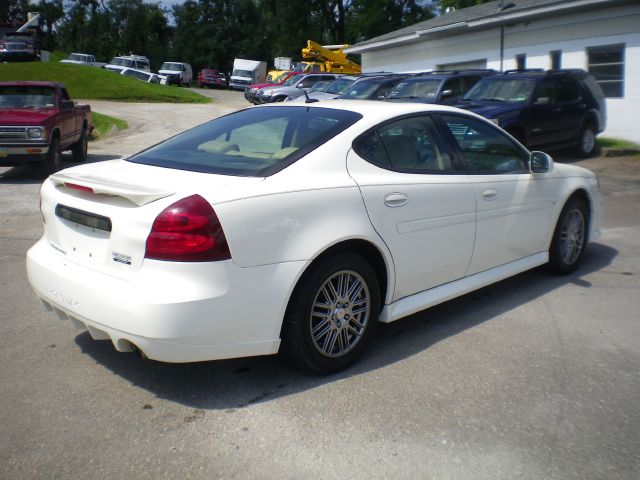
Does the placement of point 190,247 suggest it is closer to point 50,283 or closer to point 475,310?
point 50,283

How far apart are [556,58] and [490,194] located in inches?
596

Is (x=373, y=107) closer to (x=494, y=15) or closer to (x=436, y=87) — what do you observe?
(x=436, y=87)

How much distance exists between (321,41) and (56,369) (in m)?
66.7

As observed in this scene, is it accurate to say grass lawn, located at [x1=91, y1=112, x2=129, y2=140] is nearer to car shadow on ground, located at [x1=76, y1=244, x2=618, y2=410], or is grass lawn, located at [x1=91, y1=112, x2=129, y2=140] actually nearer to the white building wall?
the white building wall

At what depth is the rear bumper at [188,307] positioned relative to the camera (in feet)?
11.1

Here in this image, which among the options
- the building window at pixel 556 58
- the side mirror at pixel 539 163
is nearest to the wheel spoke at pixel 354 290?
the side mirror at pixel 539 163

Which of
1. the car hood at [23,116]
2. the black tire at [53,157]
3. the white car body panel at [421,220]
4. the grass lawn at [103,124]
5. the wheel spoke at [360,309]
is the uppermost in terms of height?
the grass lawn at [103,124]

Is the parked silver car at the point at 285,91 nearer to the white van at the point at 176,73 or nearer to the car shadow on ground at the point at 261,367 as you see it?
the car shadow on ground at the point at 261,367

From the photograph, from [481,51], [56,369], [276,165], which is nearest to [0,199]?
[56,369]

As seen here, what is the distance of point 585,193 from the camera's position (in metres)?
6.11

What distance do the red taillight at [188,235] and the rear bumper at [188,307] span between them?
46 millimetres

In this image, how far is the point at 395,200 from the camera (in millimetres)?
4219

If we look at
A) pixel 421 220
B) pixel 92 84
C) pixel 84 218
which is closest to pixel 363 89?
pixel 421 220

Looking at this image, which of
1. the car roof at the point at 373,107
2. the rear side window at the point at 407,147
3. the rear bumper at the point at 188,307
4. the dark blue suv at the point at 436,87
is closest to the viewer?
the rear bumper at the point at 188,307
